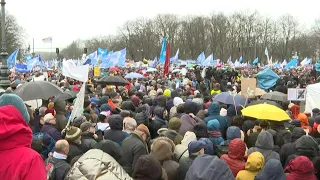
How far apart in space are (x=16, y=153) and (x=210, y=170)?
1.94 meters

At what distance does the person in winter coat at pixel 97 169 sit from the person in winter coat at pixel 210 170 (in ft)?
4.03

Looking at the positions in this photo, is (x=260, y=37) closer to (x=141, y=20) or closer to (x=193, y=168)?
(x=141, y=20)

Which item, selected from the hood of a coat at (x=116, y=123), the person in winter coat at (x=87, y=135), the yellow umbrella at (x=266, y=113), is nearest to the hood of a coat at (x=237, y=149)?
the hood of a coat at (x=116, y=123)

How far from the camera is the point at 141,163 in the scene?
376cm

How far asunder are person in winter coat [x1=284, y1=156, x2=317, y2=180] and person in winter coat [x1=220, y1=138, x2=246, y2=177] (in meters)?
0.61

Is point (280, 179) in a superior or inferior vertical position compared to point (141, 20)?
inferior

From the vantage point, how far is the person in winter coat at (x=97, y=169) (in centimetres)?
266

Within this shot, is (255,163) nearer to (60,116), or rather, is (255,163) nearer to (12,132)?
(12,132)

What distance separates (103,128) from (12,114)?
4.17 metres

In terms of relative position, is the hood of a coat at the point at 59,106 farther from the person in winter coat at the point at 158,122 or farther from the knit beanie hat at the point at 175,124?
the knit beanie hat at the point at 175,124

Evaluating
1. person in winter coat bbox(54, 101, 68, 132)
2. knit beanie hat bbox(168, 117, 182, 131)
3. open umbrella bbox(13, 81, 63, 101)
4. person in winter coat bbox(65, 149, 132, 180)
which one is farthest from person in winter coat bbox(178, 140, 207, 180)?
open umbrella bbox(13, 81, 63, 101)

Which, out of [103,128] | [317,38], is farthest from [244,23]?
[103,128]

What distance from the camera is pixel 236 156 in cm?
486

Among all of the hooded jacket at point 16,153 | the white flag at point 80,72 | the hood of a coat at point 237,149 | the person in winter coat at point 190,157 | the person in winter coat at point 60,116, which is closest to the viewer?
the hooded jacket at point 16,153
